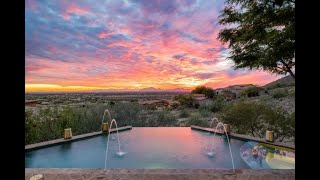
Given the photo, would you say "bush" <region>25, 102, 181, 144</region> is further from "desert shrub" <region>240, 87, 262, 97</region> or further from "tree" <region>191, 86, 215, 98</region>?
"desert shrub" <region>240, 87, 262, 97</region>

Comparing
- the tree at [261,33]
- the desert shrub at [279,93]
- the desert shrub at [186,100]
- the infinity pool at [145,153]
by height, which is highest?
the tree at [261,33]

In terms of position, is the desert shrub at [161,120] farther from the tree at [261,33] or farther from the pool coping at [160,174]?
the pool coping at [160,174]

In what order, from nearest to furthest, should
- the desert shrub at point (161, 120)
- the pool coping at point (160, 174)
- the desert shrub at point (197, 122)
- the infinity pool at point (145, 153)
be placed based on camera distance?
the pool coping at point (160, 174), the infinity pool at point (145, 153), the desert shrub at point (161, 120), the desert shrub at point (197, 122)

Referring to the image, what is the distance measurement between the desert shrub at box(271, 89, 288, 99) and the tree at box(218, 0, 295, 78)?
Result: 15.7ft

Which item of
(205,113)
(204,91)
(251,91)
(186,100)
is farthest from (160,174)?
(204,91)

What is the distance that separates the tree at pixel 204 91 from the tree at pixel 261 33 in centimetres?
596

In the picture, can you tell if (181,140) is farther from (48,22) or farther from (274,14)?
(48,22)

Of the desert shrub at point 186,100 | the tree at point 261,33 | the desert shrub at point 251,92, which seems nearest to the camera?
the tree at point 261,33

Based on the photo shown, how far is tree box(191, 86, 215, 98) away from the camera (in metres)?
14.0

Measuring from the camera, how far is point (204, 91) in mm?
14023

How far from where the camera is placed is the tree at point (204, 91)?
14.0 m

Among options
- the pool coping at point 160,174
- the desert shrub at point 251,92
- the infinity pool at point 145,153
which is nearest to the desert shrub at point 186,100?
the desert shrub at point 251,92

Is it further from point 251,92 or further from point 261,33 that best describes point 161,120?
point 251,92
